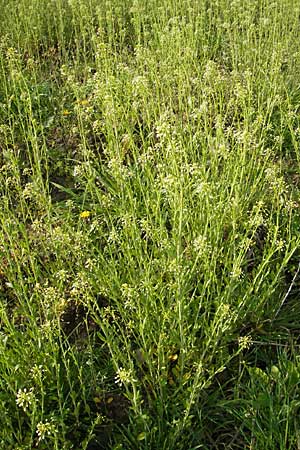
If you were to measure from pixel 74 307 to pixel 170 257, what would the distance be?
0.59 m

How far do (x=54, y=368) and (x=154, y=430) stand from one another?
1.35 ft

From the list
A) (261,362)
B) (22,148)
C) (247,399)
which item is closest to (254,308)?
(261,362)

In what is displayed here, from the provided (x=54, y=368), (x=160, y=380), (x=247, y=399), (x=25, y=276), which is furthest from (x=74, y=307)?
(x=247, y=399)

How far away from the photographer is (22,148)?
3.64 meters

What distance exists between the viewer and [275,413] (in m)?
1.87

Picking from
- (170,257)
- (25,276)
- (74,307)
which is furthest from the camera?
(25,276)

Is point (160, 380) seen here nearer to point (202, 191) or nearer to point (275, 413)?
A: point (275, 413)

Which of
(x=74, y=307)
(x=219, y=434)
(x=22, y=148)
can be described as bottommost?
(x=219, y=434)

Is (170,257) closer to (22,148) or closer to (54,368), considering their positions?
(54,368)

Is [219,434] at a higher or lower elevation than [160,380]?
lower

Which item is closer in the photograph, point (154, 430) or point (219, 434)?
point (154, 430)

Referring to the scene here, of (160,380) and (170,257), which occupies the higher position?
(170,257)

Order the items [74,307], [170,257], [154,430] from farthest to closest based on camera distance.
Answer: [74,307] → [170,257] → [154,430]

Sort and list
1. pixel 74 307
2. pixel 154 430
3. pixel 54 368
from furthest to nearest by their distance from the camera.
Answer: pixel 74 307, pixel 54 368, pixel 154 430
